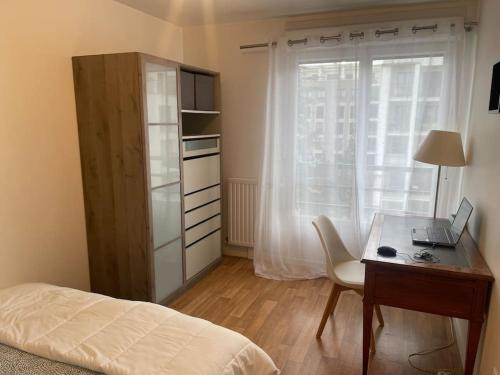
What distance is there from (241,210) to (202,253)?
650 millimetres

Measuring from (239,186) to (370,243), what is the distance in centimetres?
191

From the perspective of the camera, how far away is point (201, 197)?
11.3ft

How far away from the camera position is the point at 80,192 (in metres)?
2.80

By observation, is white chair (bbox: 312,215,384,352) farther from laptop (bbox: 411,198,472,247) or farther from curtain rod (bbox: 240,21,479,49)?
curtain rod (bbox: 240,21,479,49)

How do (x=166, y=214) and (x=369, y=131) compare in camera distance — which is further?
→ (x=369, y=131)

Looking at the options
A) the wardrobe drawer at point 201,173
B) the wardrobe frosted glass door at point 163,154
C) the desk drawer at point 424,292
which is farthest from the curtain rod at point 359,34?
the desk drawer at point 424,292

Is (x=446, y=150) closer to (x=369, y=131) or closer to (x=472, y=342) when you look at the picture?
(x=369, y=131)

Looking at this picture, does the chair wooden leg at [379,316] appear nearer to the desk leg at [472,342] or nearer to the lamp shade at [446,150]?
the desk leg at [472,342]

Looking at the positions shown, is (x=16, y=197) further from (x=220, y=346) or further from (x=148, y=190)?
(x=220, y=346)

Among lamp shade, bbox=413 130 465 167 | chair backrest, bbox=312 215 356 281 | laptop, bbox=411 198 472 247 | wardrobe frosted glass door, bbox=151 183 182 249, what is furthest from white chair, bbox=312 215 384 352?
wardrobe frosted glass door, bbox=151 183 182 249

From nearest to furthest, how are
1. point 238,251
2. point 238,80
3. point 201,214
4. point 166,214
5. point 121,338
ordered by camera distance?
point 121,338
point 166,214
point 201,214
point 238,80
point 238,251

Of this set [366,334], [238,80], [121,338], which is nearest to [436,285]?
[366,334]

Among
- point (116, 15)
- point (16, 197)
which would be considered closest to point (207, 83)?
point (116, 15)

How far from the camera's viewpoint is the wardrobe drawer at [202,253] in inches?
132
